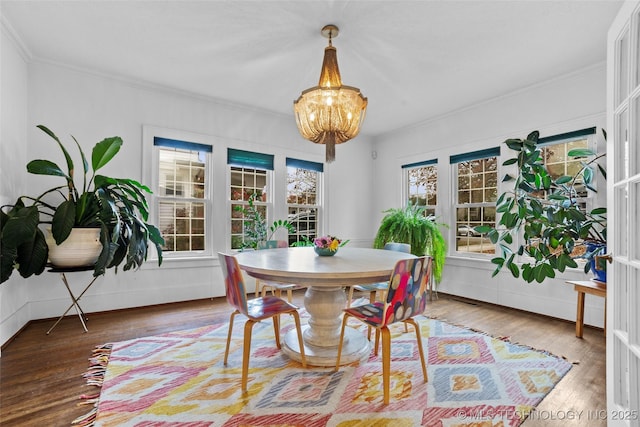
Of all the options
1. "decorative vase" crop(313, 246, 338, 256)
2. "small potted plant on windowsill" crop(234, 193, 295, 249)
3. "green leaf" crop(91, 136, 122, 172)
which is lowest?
"decorative vase" crop(313, 246, 338, 256)

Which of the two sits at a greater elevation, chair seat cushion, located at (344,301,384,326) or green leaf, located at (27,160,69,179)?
green leaf, located at (27,160,69,179)

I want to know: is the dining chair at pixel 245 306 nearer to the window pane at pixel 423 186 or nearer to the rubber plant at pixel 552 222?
the rubber plant at pixel 552 222

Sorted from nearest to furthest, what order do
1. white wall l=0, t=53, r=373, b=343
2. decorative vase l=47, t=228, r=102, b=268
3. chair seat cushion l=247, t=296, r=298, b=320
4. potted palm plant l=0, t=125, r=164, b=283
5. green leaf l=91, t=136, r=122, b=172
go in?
Result: 1. chair seat cushion l=247, t=296, r=298, b=320
2. potted palm plant l=0, t=125, r=164, b=283
3. decorative vase l=47, t=228, r=102, b=268
4. green leaf l=91, t=136, r=122, b=172
5. white wall l=0, t=53, r=373, b=343

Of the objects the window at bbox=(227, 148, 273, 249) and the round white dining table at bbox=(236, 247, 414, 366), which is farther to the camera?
the window at bbox=(227, 148, 273, 249)

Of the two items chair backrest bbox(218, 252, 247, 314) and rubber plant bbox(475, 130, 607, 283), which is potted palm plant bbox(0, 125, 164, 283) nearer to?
chair backrest bbox(218, 252, 247, 314)

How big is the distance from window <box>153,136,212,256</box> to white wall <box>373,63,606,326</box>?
3.06 m

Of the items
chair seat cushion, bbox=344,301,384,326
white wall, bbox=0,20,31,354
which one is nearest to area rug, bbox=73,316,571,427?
chair seat cushion, bbox=344,301,384,326

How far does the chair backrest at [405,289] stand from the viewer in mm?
1789

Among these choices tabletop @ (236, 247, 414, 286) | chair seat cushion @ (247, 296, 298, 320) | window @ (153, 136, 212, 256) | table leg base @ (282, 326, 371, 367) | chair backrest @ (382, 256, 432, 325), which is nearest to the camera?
chair backrest @ (382, 256, 432, 325)

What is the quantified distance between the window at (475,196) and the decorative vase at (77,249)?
14.2 ft

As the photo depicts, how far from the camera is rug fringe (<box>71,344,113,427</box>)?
164 cm

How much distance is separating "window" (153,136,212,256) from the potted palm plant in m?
0.75

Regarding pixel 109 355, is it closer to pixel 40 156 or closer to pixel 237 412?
pixel 237 412

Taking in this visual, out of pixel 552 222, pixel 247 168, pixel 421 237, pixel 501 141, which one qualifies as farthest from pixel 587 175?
pixel 247 168
